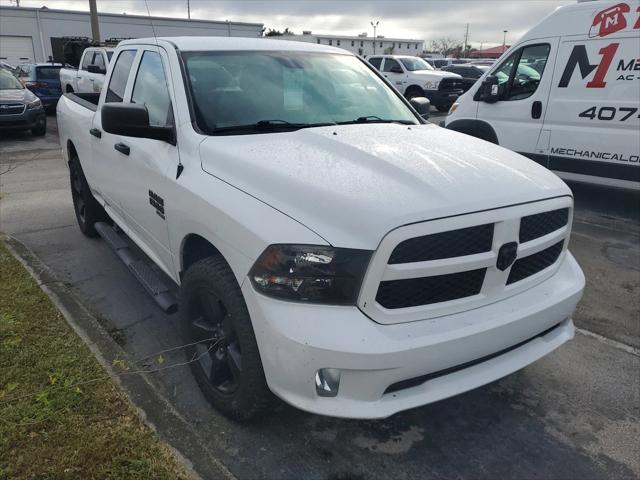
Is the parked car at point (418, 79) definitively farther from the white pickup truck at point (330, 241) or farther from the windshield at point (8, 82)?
the white pickup truck at point (330, 241)

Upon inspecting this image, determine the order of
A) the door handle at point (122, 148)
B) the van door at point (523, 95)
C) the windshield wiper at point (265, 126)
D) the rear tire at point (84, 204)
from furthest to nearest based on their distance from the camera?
the van door at point (523, 95), the rear tire at point (84, 204), the door handle at point (122, 148), the windshield wiper at point (265, 126)

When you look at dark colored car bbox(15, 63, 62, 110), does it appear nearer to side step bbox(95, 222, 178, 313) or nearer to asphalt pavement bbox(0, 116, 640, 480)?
side step bbox(95, 222, 178, 313)

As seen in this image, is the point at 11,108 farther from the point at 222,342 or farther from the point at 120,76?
the point at 222,342

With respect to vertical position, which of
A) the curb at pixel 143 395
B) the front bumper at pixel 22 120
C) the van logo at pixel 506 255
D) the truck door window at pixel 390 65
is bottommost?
the curb at pixel 143 395

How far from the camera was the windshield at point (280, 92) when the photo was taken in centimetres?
318

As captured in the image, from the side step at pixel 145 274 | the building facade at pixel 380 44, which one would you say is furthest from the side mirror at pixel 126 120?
the building facade at pixel 380 44

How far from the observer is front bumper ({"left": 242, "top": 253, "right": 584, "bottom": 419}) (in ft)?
6.86

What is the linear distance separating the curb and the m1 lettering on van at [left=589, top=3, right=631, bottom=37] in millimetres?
6310

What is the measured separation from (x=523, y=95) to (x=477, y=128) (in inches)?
31.1

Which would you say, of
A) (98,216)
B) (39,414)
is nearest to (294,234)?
(39,414)

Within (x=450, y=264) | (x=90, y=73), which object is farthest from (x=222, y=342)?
(x=90, y=73)

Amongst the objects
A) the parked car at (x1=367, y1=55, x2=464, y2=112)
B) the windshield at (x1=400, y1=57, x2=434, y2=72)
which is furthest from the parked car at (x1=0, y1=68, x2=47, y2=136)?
the windshield at (x1=400, y1=57, x2=434, y2=72)

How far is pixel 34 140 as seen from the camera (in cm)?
1309

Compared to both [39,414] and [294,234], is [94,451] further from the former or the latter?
[294,234]
